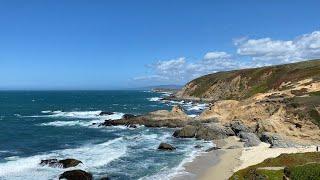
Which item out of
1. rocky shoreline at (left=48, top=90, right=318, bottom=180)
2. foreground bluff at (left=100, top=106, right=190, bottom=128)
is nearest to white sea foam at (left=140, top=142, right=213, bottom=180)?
rocky shoreline at (left=48, top=90, right=318, bottom=180)

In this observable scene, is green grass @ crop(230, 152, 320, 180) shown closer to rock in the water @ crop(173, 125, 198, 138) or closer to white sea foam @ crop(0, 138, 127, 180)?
white sea foam @ crop(0, 138, 127, 180)

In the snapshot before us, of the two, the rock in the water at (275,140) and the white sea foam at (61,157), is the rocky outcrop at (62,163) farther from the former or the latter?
the rock in the water at (275,140)

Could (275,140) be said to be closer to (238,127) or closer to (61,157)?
(238,127)

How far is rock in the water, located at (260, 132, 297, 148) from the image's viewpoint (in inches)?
1946

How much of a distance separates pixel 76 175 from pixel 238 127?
31.2 metres

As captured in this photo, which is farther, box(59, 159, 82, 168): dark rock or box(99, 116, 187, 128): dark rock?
box(99, 116, 187, 128): dark rock

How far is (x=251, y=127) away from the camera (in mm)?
61844

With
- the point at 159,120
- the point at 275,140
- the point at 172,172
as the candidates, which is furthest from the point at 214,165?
the point at 159,120

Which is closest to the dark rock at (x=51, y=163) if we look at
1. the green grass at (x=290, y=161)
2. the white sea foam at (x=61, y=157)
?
the white sea foam at (x=61, y=157)

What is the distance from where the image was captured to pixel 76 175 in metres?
37.6

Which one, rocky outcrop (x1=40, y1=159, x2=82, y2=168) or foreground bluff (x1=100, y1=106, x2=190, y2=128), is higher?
foreground bluff (x1=100, y1=106, x2=190, y2=128)

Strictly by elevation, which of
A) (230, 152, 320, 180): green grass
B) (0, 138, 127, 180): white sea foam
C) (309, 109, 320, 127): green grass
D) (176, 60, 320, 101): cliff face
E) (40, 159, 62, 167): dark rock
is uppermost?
(176, 60, 320, 101): cliff face

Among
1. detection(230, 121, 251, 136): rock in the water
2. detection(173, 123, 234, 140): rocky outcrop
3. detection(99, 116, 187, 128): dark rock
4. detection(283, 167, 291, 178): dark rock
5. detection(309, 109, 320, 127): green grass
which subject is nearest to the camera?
detection(283, 167, 291, 178): dark rock

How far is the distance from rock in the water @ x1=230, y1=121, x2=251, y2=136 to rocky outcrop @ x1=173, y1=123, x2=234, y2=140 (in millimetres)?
735
